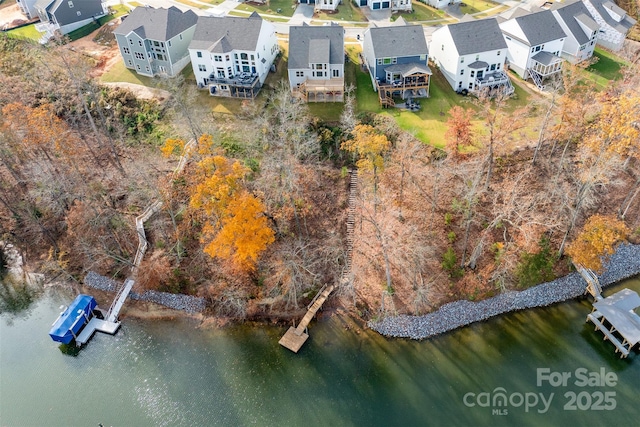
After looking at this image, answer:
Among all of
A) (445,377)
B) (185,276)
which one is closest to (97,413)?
(185,276)

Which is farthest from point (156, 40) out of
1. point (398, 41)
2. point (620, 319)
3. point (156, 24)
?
Answer: point (620, 319)

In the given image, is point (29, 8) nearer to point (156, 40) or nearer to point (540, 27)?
point (156, 40)

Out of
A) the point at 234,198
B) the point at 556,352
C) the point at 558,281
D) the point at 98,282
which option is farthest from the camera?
the point at 98,282

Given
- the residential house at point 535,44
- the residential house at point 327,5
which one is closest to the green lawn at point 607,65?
the residential house at point 535,44

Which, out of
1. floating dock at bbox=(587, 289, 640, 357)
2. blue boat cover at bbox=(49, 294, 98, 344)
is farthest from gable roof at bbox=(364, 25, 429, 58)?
blue boat cover at bbox=(49, 294, 98, 344)

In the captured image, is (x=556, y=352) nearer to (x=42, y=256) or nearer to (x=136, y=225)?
A: (x=136, y=225)

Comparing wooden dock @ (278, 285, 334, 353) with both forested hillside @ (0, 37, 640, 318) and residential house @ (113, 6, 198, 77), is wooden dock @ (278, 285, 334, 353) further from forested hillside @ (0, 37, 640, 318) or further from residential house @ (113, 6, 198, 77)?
residential house @ (113, 6, 198, 77)
